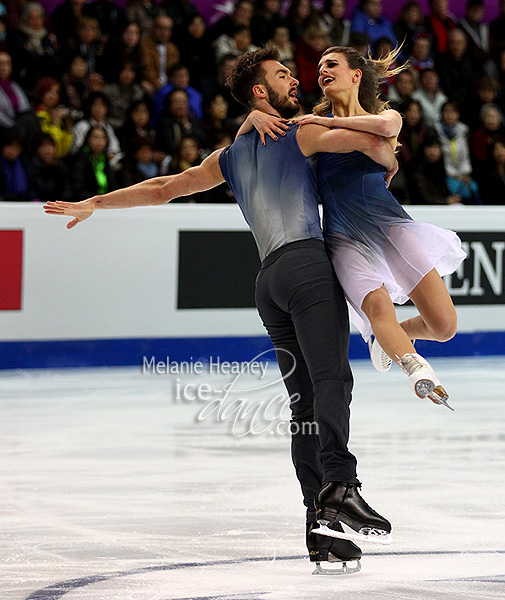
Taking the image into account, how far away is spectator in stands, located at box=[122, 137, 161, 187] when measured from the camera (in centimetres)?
899

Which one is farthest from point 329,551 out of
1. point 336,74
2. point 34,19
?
point 34,19

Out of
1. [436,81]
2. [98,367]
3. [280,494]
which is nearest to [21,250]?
[98,367]

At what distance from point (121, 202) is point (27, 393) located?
339 centimetres

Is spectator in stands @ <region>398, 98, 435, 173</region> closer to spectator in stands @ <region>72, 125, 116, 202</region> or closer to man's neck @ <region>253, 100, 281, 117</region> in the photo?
spectator in stands @ <region>72, 125, 116, 202</region>

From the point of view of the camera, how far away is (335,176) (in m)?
3.87

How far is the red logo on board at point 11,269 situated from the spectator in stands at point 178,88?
8.04 feet

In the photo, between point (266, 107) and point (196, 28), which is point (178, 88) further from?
point (266, 107)

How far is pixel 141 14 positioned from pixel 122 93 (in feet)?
3.41

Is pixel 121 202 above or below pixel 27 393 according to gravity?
above

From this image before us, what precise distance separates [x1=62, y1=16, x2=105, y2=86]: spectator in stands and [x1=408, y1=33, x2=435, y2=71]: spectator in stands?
3416 millimetres

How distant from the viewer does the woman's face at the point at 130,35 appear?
9.89 m

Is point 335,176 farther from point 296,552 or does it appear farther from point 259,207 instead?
point 296,552

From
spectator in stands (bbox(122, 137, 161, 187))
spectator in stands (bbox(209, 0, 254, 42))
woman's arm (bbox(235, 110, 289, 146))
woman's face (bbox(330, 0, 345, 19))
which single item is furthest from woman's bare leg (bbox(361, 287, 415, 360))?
woman's face (bbox(330, 0, 345, 19))

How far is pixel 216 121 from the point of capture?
10.1 m
